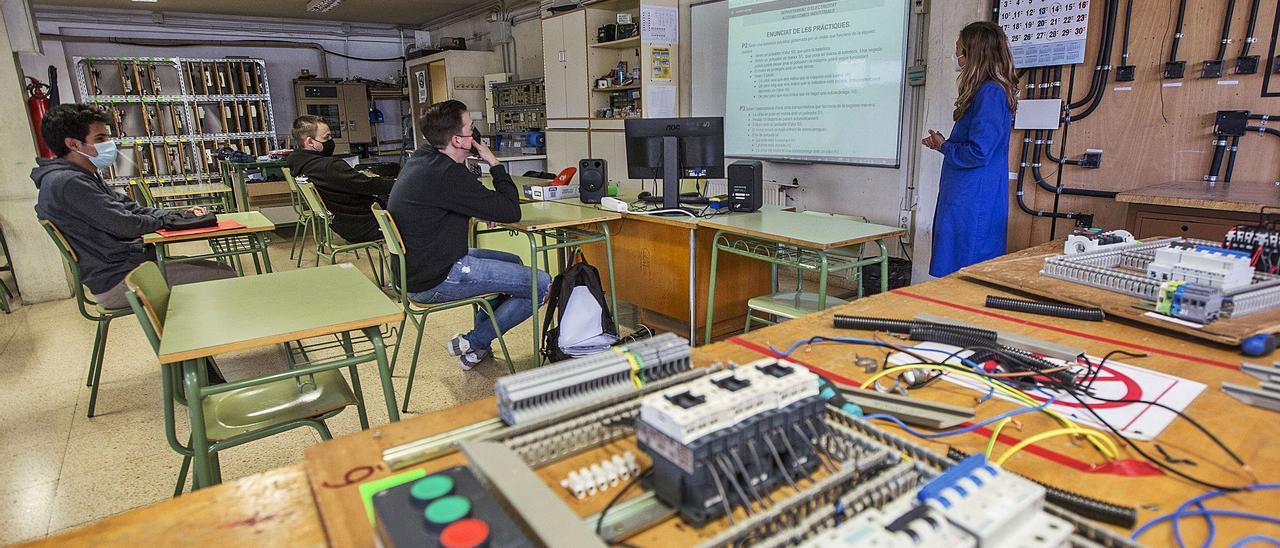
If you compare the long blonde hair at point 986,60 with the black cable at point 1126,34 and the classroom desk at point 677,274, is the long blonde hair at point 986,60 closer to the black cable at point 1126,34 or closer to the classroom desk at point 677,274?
the black cable at point 1126,34

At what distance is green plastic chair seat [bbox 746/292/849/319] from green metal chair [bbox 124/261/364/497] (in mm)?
1593

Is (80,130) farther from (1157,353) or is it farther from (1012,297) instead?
(1157,353)

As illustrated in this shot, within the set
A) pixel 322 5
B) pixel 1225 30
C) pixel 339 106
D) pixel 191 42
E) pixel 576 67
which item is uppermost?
pixel 322 5

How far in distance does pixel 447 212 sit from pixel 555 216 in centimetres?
60

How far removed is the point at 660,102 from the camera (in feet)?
18.9

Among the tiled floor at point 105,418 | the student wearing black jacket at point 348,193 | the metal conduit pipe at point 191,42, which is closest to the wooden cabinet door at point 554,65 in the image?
the student wearing black jacket at point 348,193

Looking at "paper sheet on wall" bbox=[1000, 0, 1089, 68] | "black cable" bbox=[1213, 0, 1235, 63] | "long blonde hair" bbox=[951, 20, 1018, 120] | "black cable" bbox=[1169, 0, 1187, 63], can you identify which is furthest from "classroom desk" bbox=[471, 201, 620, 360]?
"black cable" bbox=[1213, 0, 1235, 63]

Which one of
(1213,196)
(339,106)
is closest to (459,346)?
(1213,196)

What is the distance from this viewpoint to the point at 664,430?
2.42 feet

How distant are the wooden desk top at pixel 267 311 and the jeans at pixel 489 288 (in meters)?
0.61

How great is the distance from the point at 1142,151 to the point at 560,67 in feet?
16.7

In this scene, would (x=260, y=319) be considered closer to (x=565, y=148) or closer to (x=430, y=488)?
(x=430, y=488)

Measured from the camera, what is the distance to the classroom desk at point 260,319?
1.51m

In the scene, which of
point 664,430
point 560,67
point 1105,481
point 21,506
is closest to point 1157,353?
point 1105,481
